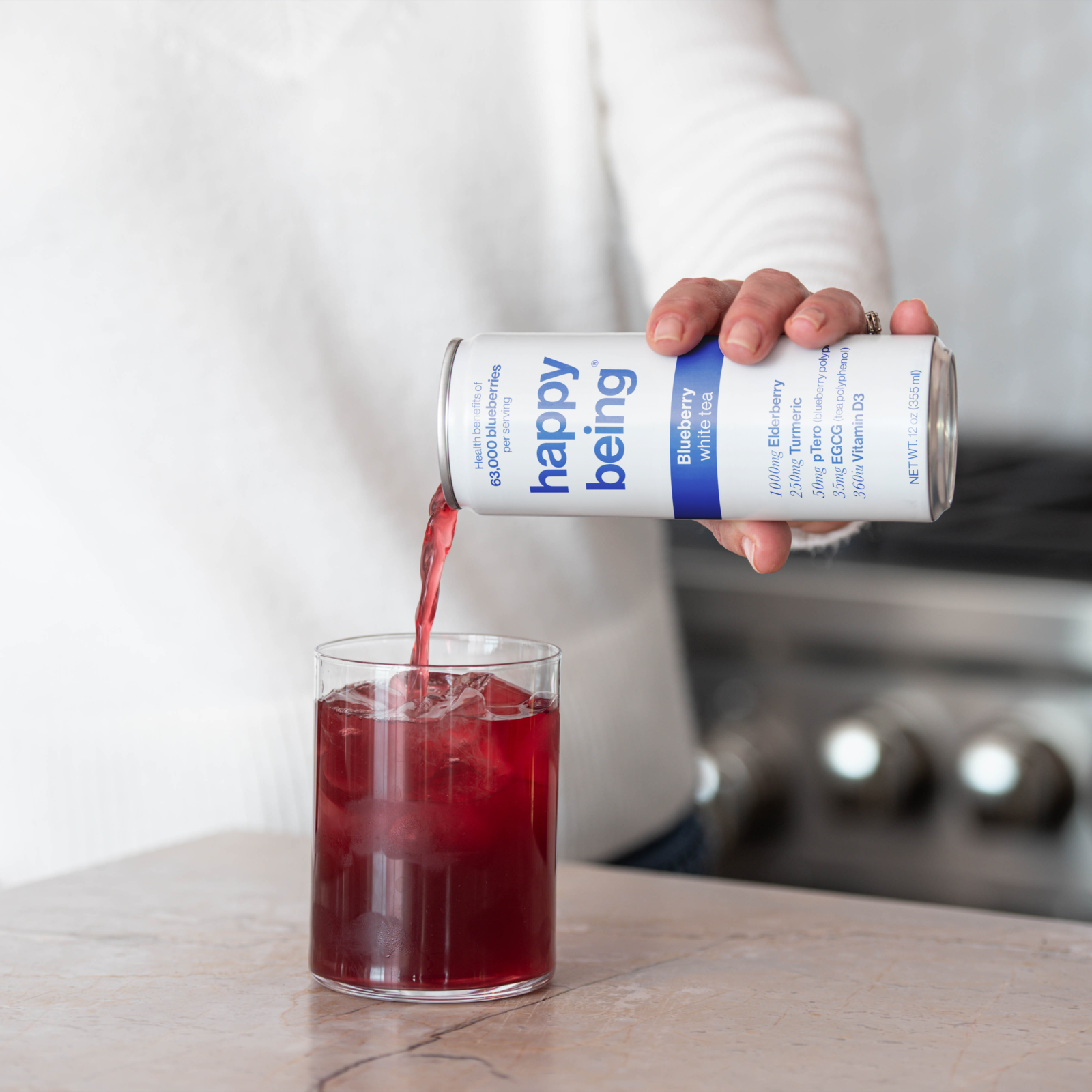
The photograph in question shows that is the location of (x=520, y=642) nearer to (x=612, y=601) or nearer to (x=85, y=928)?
(x=85, y=928)

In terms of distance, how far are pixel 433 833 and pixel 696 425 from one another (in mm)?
226

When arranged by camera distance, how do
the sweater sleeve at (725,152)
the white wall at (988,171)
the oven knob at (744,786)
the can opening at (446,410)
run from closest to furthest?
the can opening at (446,410) < the sweater sleeve at (725,152) < the oven knob at (744,786) < the white wall at (988,171)

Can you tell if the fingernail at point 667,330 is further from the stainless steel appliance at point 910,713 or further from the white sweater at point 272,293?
the stainless steel appliance at point 910,713

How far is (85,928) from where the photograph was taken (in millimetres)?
757

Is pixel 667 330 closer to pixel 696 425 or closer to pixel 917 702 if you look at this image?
pixel 696 425

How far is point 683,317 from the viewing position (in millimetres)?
650

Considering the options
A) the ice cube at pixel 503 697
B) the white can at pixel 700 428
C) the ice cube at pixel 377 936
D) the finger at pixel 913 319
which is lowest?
the ice cube at pixel 377 936

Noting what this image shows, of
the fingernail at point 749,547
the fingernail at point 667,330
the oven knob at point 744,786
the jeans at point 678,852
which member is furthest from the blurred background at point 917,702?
the fingernail at point 667,330

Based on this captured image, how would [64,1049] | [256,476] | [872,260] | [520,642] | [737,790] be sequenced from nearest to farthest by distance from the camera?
[64,1049], [520,642], [872,260], [256,476], [737,790]

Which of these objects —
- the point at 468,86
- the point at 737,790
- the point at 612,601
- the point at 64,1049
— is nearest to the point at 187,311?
the point at 468,86

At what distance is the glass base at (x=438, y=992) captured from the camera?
2.14ft

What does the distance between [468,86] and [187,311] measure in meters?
0.28

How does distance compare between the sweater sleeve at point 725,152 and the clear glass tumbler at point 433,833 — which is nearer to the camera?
the clear glass tumbler at point 433,833

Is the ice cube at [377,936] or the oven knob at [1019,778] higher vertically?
the ice cube at [377,936]
